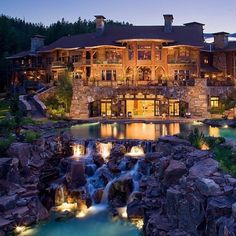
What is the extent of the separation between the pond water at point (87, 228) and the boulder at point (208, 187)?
404 centimetres

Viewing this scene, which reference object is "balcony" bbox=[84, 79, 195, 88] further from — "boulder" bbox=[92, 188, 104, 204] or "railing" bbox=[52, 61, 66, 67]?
"boulder" bbox=[92, 188, 104, 204]

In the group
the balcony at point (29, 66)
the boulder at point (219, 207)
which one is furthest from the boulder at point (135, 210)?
the balcony at point (29, 66)

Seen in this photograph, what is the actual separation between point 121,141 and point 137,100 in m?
19.2

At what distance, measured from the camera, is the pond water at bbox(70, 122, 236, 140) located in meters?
27.9

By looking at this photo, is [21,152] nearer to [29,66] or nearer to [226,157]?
[226,157]

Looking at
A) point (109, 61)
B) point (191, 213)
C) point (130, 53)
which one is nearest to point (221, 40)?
point (130, 53)

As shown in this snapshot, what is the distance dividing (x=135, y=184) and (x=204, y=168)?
519 cm

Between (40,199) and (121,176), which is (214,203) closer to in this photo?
(121,176)

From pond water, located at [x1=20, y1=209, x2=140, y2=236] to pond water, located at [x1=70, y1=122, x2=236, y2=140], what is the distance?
9.76 meters

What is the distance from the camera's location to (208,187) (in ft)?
45.0

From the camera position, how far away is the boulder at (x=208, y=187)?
44.8 feet

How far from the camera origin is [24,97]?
43094mm

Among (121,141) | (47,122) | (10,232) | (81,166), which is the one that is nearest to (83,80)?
(47,122)

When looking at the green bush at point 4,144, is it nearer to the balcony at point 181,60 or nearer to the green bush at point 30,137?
the green bush at point 30,137
